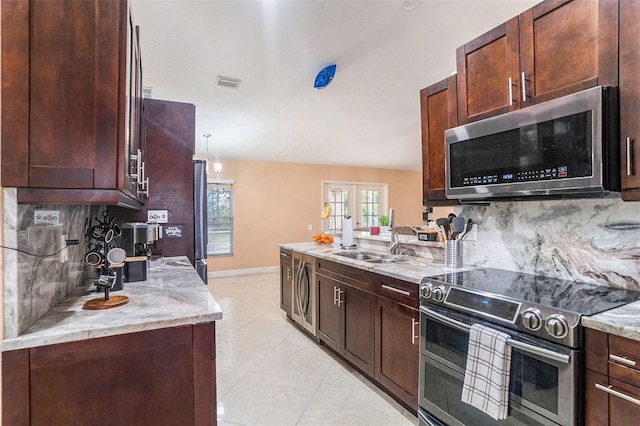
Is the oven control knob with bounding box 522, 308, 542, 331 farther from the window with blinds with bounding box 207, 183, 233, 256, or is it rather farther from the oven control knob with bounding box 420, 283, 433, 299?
the window with blinds with bounding box 207, 183, 233, 256

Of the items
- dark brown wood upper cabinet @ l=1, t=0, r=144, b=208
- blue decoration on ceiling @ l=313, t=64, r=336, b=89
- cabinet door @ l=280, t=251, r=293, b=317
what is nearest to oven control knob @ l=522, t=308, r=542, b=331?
dark brown wood upper cabinet @ l=1, t=0, r=144, b=208

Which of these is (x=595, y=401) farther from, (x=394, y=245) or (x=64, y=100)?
(x=64, y=100)

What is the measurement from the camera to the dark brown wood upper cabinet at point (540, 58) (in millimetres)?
1468

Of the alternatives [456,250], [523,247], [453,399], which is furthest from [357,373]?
[523,247]

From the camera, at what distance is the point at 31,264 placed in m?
1.23

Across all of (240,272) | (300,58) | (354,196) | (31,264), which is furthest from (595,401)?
(354,196)

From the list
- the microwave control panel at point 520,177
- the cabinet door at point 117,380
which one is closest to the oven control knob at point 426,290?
the microwave control panel at point 520,177

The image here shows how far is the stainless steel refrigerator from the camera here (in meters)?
3.49

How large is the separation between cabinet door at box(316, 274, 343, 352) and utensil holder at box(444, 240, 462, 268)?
929 mm

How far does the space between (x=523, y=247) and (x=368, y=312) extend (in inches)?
44.9

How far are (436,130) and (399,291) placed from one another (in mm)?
1195

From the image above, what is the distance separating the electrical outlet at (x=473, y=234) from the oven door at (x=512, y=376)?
0.83 m

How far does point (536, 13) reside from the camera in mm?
1723

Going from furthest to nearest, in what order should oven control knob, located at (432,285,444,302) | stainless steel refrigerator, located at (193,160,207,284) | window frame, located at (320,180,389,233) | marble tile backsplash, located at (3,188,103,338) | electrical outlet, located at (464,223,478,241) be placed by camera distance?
1. window frame, located at (320,180,389,233)
2. stainless steel refrigerator, located at (193,160,207,284)
3. electrical outlet, located at (464,223,478,241)
4. oven control knob, located at (432,285,444,302)
5. marble tile backsplash, located at (3,188,103,338)
